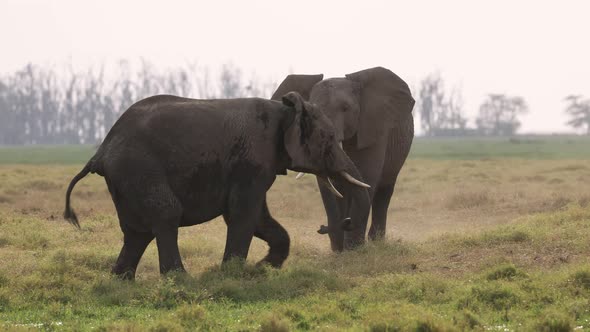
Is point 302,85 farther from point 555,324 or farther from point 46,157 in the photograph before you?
point 46,157

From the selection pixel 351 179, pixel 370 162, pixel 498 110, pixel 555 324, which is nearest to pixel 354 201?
pixel 351 179

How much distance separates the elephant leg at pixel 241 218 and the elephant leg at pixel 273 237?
1.65ft

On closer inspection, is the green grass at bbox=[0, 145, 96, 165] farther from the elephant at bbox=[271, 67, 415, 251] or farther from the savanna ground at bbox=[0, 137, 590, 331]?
the elephant at bbox=[271, 67, 415, 251]

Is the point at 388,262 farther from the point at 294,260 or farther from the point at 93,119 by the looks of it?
the point at 93,119

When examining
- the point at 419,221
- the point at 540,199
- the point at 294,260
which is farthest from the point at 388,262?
the point at 540,199

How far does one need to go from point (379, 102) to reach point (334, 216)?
182 cm

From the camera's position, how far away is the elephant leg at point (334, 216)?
39.0ft

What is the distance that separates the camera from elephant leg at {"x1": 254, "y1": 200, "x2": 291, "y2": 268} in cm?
1025

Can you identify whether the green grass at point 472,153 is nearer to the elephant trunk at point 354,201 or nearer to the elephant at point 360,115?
the elephant at point 360,115

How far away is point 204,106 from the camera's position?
966 cm

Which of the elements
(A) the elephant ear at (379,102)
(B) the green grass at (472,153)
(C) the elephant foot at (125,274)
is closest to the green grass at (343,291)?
(C) the elephant foot at (125,274)

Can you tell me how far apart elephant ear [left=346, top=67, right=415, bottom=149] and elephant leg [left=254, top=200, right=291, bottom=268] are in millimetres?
2323

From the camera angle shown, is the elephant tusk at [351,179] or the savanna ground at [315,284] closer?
the savanna ground at [315,284]

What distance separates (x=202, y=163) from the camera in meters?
9.38
